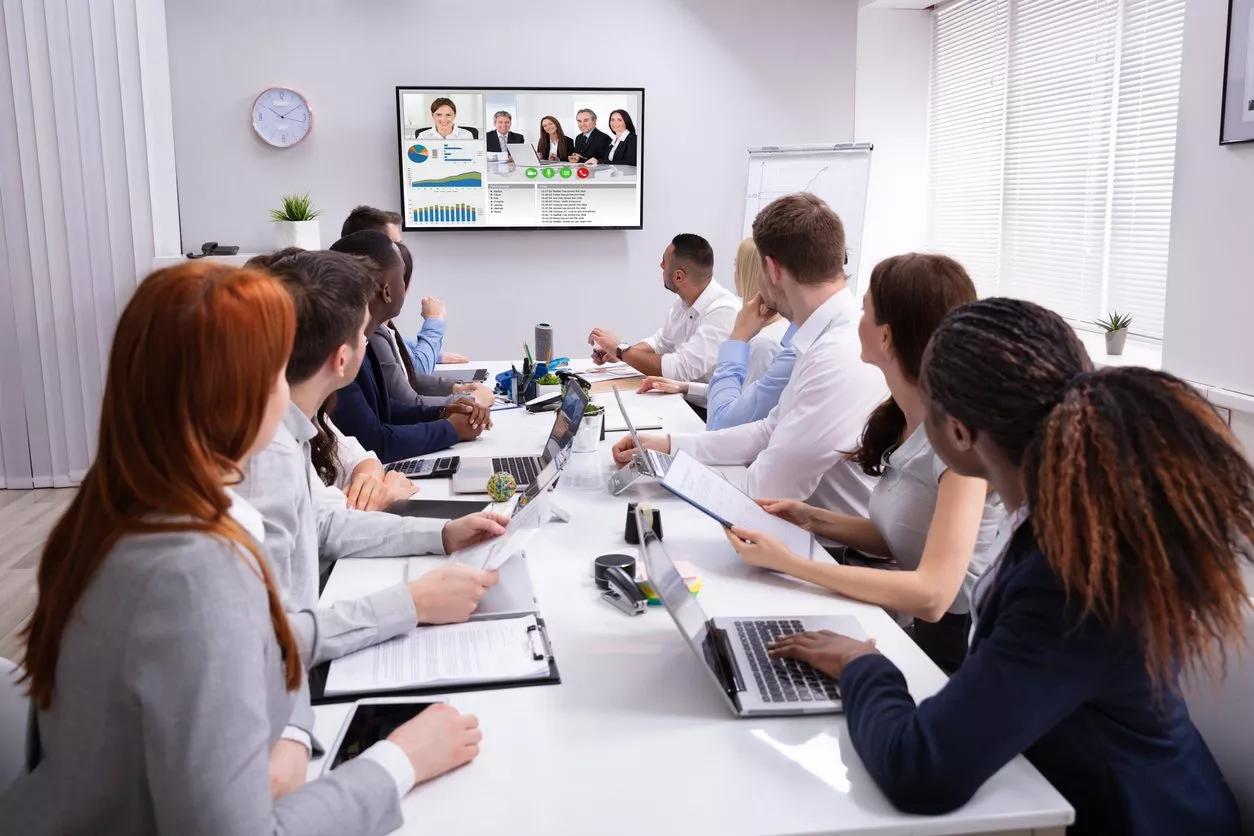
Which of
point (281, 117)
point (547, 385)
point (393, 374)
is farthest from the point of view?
point (281, 117)

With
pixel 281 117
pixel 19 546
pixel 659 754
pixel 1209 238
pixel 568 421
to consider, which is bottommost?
pixel 19 546

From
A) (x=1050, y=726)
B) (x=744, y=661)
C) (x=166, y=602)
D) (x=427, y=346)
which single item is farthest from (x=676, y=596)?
(x=427, y=346)

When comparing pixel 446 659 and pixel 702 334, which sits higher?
pixel 702 334

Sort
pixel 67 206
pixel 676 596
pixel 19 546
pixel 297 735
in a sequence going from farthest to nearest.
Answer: pixel 67 206 → pixel 19 546 → pixel 676 596 → pixel 297 735

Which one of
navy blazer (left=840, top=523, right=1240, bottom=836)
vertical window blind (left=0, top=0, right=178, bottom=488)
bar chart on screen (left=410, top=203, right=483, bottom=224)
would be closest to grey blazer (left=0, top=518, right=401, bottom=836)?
navy blazer (left=840, top=523, right=1240, bottom=836)

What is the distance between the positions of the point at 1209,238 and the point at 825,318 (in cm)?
148

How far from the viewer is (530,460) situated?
271 cm

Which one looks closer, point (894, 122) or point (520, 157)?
point (520, 157)

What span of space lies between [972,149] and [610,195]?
2058 millimetres

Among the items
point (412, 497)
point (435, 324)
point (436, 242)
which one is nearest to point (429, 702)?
point (412, 497)

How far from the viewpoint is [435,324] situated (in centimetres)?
462

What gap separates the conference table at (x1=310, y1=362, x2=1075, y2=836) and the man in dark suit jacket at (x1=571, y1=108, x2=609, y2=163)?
15.1 ft

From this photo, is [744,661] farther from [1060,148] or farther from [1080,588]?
[1060,148]

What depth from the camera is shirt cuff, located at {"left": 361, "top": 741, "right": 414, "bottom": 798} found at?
1.10m
